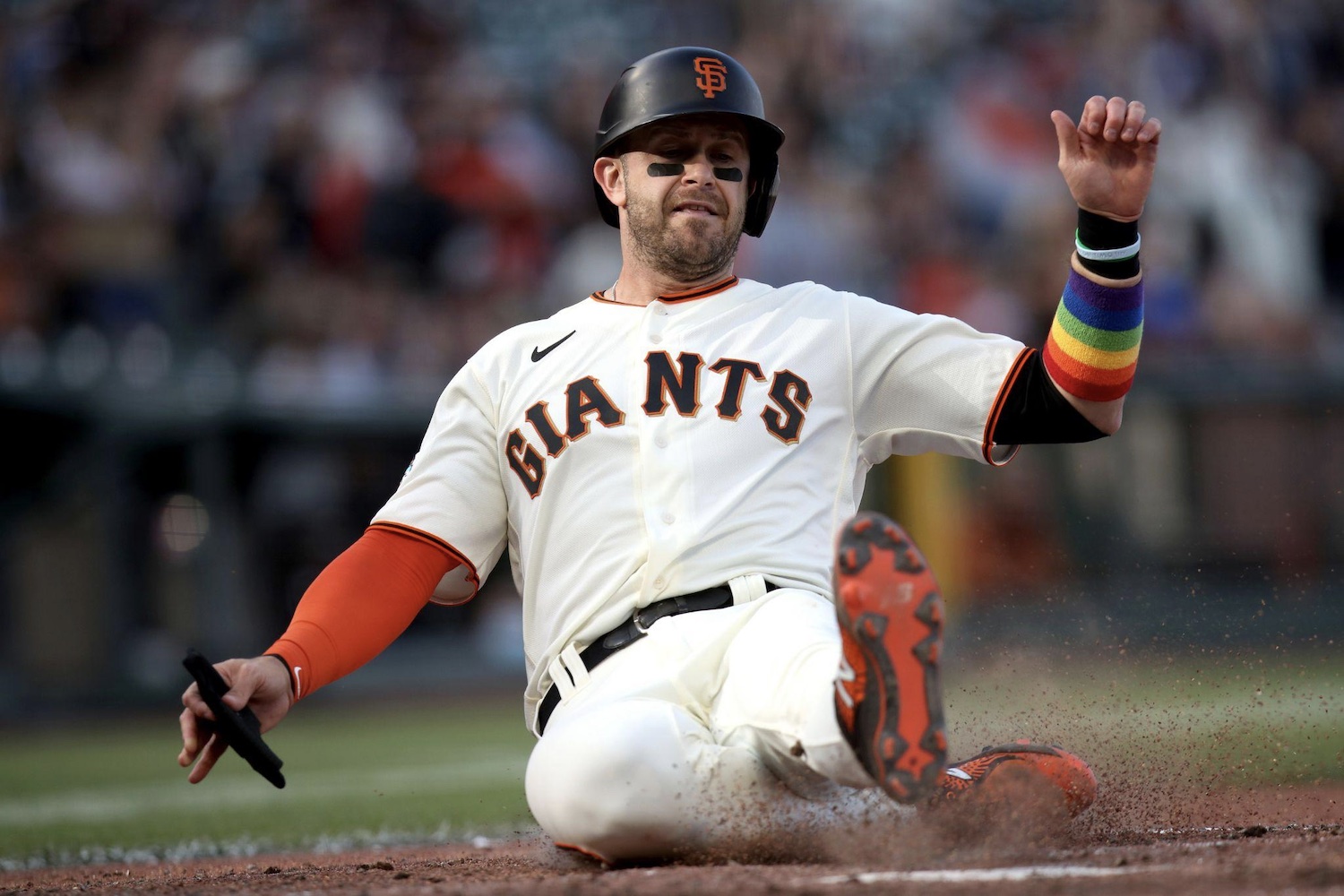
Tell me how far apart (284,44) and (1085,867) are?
872 cm

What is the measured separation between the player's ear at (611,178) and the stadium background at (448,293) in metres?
4.82

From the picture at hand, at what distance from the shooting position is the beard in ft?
11.4

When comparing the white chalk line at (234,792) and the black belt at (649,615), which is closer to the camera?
the black belt at (649,615)

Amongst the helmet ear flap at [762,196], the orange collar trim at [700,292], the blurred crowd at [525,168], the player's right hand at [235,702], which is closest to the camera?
the player's right hand at [235,702]

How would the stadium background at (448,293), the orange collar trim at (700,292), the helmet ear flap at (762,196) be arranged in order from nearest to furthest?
the orange collar trim at (700,292) → the helmet ear flap at (762,196) → the stadium background at (448,293)

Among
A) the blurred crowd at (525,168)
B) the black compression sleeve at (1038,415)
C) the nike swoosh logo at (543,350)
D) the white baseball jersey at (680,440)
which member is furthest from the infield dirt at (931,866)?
the blurred crowd at (525,168)

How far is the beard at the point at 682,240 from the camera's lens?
3.47m

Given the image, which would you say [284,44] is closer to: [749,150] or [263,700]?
[749,150]

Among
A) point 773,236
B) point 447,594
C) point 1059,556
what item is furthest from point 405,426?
point 447,594

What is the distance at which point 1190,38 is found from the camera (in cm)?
1238

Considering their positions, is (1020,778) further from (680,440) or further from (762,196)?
(762,196)

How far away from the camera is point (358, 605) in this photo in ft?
10.7

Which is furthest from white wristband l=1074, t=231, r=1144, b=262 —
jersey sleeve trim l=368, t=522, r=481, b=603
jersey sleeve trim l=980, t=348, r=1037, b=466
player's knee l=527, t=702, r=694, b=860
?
jersey sleeve trim l=368, t=522, r=481, b=603

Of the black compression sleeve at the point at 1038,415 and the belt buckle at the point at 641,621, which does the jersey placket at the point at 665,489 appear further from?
the black compression sleeve at the point at 1038,415
